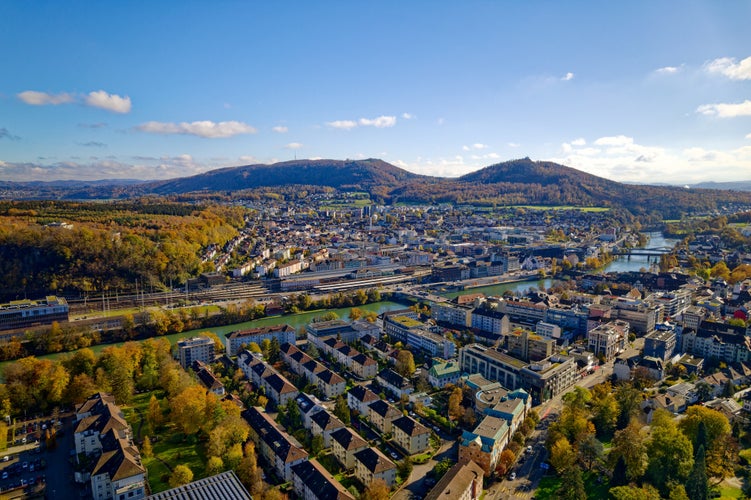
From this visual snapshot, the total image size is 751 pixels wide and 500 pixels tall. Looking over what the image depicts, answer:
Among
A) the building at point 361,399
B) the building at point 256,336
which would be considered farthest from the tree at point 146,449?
the building at point 256,336

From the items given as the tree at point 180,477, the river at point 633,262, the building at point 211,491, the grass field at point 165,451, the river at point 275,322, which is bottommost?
the river at point 275,322

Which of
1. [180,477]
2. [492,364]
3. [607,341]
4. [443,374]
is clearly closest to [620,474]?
[492,364]

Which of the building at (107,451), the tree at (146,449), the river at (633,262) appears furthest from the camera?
the river at (633,262)

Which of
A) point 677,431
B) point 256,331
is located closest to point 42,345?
point 256,331

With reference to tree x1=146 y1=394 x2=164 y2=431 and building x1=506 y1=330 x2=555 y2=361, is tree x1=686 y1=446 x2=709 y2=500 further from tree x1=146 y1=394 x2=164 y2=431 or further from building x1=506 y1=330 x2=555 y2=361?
tree x1=146 y1=394 x2=164 y2=431

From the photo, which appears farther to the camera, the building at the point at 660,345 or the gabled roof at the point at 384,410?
the building at the point at 660,345

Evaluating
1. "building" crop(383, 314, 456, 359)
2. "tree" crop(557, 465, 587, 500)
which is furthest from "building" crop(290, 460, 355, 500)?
"building" crop(383, 314, 456, 359)

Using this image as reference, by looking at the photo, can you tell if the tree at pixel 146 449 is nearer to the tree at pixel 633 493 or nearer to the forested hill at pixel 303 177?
the tree at pixel 633 493
